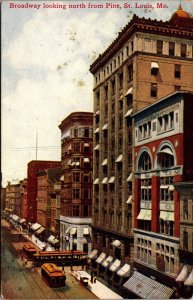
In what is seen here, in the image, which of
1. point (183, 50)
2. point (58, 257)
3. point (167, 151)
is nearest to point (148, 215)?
point (167, 151)

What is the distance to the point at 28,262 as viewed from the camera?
30.7m

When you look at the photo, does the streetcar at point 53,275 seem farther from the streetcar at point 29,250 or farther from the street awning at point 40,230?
the street awning at point 40,230

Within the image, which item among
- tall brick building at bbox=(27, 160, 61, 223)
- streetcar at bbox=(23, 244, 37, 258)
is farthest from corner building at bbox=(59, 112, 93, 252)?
streetcar at bbox=(23, 244, 37, 258)

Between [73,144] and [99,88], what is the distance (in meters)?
5.56

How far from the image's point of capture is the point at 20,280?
2841 centimetres

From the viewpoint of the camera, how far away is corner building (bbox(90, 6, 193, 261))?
108 feet

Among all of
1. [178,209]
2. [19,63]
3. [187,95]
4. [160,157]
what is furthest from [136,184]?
[19,63]

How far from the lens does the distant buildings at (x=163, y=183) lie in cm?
2816

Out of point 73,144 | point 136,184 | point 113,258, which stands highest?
point 73,144

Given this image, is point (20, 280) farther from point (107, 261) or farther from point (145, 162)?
point (145, 162)

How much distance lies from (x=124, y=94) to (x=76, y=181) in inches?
301

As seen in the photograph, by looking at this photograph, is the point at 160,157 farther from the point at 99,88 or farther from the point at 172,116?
the point at 99,88

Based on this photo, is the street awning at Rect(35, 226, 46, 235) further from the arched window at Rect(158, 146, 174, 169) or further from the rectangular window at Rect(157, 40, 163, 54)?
the rectangular window at Rect(157, 40, 163, 54)

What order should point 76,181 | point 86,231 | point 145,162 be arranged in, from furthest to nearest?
1. point 86,231
2. point 76,181
3. point 145,162
